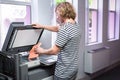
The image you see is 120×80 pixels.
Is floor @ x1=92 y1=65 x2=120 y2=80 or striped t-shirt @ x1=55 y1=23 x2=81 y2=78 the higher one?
striped t-shirt @ x1=55 y1=23 x2=81 y2=78

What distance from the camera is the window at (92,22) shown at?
158 inches

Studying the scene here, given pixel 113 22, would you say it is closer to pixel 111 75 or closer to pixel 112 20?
pixel 112 20

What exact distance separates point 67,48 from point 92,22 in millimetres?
2522

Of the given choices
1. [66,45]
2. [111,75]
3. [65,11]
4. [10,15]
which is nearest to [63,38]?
[66,45]

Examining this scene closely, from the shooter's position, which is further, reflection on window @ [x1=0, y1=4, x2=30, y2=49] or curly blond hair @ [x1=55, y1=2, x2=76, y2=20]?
reflection on window @ [x1=0, y1=4, x2=30, y2=49]

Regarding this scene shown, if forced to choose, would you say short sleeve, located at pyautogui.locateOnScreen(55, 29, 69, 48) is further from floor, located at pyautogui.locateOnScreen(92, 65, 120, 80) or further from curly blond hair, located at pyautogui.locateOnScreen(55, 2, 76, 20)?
floor, located at pyautogui.locateOnScreen(92, 65, 120, 80)

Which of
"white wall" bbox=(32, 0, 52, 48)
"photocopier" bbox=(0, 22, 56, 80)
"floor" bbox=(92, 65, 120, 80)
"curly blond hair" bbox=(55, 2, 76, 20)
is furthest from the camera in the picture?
"floor" bbox=(92, 65, 120, 80)

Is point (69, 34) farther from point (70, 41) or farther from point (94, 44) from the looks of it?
point (94, 44)

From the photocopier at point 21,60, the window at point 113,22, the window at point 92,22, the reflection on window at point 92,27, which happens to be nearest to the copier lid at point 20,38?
the photocopier at point 21,60

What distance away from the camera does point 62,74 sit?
6.07ft

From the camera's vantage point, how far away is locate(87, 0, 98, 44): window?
13.2 ft

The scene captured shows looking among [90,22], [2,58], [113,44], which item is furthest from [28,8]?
[113,44]

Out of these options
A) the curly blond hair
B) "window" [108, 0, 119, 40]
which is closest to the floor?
"window" [108, 0, 119, 40]

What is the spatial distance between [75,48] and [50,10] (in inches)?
45.7
